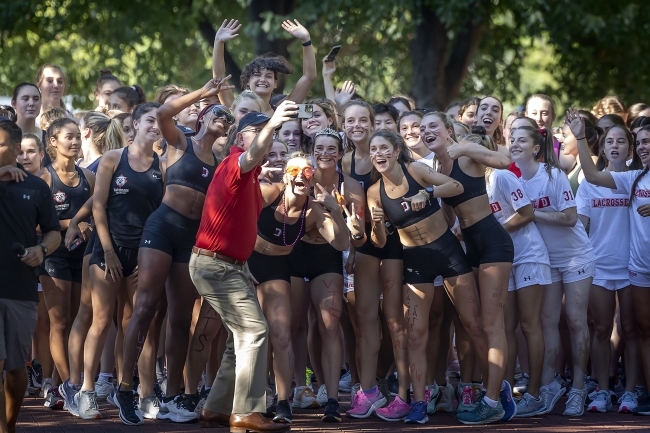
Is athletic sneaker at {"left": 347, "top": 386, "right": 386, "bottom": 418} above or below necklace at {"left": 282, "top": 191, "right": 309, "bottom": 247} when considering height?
below

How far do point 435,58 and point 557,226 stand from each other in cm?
943

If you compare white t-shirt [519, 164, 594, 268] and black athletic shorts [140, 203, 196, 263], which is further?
white t-shirt [519, 164, 594, 268]

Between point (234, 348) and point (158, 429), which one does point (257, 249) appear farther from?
point (158, 429)

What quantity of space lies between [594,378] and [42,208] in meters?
4.80

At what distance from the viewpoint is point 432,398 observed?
25.7 feet

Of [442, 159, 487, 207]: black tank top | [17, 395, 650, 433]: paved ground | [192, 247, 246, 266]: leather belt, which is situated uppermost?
[442, 159, 487, 207]: black tank top

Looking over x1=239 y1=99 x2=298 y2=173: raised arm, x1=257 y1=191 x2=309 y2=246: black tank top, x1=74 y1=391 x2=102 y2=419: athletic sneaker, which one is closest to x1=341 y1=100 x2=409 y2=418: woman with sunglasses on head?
x1=257 y1=191 x2=309 y2=246: black tank top

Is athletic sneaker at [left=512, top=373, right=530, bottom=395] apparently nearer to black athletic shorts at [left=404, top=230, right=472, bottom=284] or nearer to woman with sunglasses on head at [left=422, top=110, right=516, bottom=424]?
woman with sunglasses on head at [left=422, top=110, right=516, bottom=424]

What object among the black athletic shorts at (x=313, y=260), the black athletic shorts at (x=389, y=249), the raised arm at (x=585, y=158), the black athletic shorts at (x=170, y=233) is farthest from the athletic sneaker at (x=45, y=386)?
the raised arm at (x=585, y=158)

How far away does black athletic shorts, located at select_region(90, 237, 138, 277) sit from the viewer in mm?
7721

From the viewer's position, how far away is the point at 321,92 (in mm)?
18781

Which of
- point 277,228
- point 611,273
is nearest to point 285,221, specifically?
point 277,228

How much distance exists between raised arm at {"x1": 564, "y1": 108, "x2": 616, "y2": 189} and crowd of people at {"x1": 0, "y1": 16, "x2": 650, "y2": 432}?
0.02 metres

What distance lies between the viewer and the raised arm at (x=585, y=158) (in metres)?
8.11
